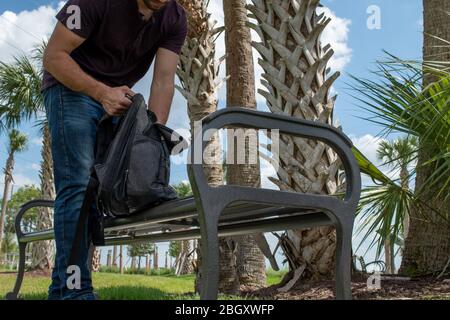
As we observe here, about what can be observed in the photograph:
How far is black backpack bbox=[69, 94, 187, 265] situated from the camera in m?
1.83

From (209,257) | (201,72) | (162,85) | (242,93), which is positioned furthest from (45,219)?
(209,257)

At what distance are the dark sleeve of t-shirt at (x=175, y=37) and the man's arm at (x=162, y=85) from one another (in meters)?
0.02

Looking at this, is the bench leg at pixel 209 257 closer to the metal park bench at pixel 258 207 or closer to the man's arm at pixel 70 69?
the metal park bench at pixel 258 207

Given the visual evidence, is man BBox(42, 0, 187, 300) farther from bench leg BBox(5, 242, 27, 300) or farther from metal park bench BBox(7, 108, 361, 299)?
bench leg BBox(5, 242, 27, 300)

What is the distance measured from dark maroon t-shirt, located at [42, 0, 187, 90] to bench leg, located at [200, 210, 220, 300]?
1.10 metres

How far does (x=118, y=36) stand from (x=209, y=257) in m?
1.21

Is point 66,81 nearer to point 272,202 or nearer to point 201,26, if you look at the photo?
point 272,202

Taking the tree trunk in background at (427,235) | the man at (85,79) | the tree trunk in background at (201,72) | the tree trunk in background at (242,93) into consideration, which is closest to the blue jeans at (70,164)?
the man at (85,79)

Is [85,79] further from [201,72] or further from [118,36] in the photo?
[201,72]

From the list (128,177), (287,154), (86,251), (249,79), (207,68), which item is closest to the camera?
(128,177)

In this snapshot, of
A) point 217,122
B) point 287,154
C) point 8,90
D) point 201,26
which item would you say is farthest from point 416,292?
point 8,90

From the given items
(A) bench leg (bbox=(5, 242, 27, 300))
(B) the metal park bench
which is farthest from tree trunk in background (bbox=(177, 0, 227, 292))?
(B) the metal park bench

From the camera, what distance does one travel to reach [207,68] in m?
5.42

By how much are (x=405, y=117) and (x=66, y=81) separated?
266 centimetres
